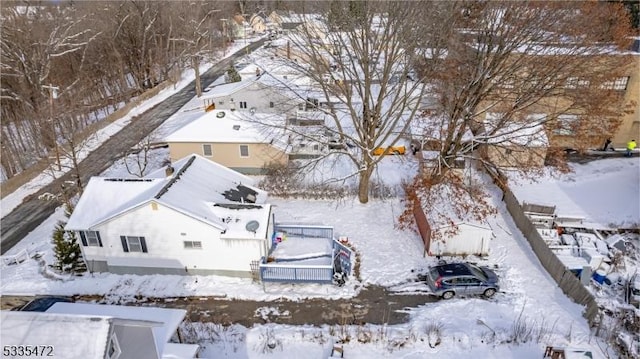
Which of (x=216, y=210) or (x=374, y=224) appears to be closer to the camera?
(x=216, y=210)

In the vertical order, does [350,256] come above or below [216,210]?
below

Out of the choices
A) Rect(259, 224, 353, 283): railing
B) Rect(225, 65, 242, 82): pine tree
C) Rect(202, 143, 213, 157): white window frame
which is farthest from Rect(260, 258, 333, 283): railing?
Rect(225, 65, 242, 82): pine tree

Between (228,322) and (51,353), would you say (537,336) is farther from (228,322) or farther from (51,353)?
(51,353)

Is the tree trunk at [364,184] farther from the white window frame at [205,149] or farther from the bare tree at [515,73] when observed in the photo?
the white window frame at [205,149]

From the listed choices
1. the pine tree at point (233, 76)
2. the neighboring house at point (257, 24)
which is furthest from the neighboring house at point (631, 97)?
the neighboring house at point (257, 24)

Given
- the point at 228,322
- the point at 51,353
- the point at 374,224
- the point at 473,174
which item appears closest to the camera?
the point at 51,353

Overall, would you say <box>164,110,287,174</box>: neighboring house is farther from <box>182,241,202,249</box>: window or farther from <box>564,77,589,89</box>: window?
<box>564,77,589,89</box>: window

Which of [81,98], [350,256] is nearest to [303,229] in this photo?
[350,256]
